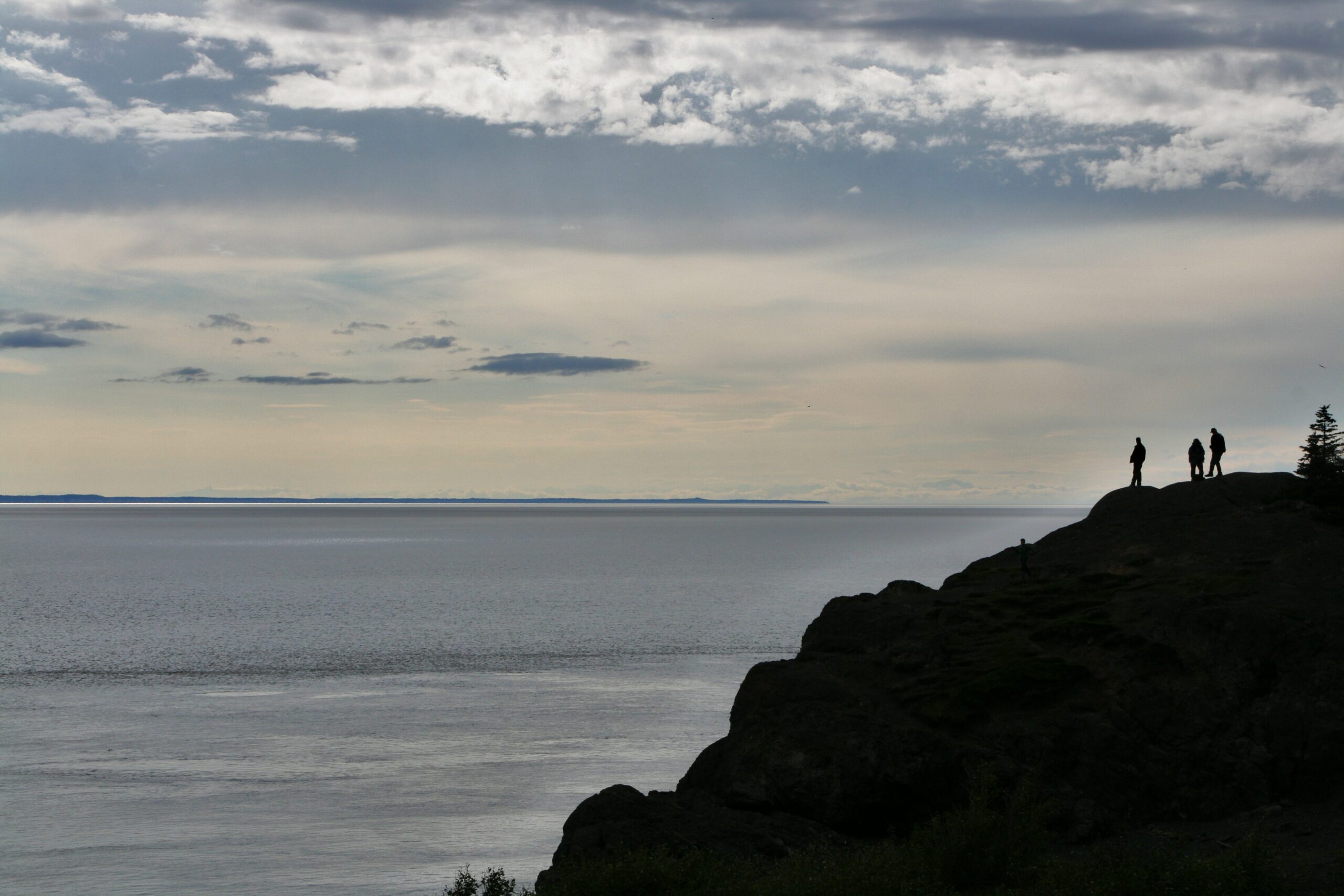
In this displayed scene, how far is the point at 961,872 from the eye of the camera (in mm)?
21531

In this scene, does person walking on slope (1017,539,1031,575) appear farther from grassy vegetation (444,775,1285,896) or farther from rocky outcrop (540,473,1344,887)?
grassy vegetation (444,775,1285,896)

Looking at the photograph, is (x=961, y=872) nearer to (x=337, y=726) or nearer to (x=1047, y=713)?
(x=1047, y=713)

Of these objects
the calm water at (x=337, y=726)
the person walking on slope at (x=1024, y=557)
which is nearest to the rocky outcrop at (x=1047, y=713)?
the person walking on slope at (x=1024, y=557)

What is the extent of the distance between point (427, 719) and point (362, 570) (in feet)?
364

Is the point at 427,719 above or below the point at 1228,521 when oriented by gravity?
below

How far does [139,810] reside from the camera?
114ft

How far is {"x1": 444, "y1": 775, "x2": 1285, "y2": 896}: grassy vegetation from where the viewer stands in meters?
20.2

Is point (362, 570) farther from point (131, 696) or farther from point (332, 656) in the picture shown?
point (131, 696)

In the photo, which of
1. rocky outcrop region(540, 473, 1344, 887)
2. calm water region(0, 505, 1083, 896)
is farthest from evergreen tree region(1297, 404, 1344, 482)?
calm water region(0, 505, 1083, 896)

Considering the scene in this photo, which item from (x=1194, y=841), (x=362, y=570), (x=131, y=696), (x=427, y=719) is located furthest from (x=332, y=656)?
(x=362, y=570)

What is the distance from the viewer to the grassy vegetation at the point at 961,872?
20.2 meters

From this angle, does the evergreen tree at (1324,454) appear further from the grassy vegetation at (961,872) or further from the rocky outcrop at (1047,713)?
the grassy vegetation at (961,872)

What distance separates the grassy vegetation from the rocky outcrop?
245cm

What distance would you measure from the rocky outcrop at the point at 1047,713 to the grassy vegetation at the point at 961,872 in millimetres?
2454
